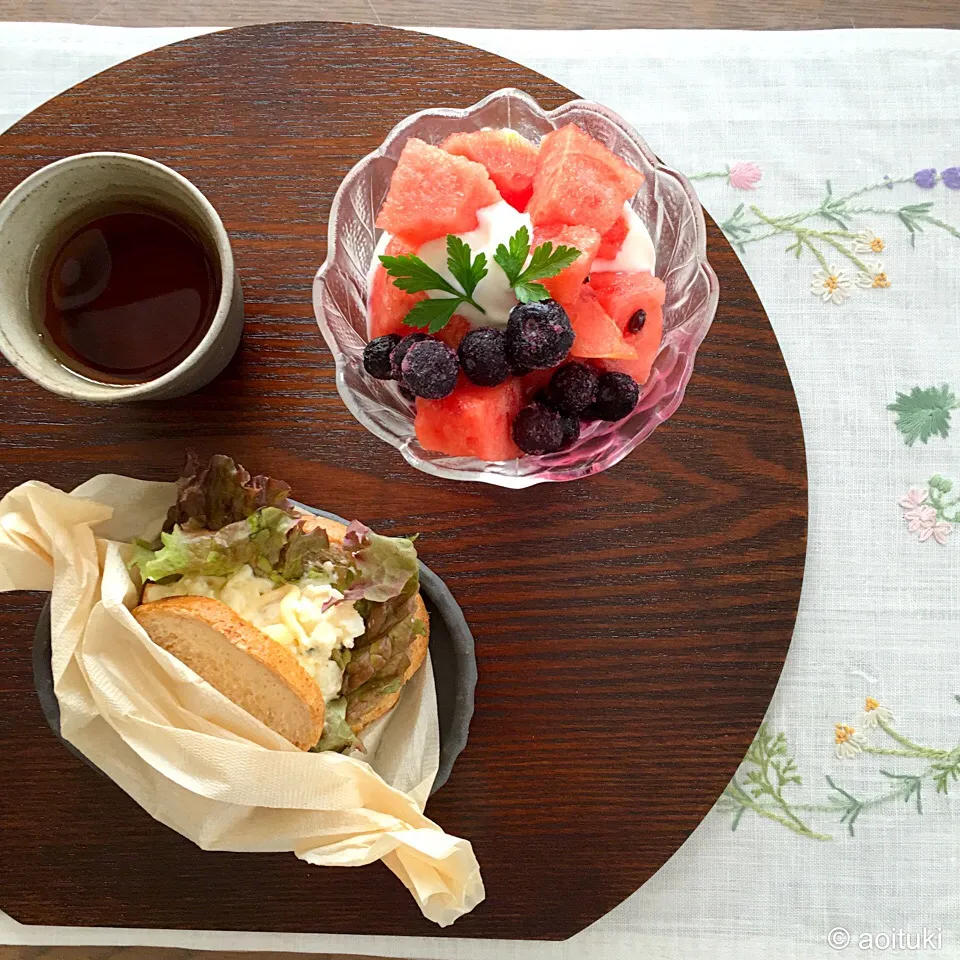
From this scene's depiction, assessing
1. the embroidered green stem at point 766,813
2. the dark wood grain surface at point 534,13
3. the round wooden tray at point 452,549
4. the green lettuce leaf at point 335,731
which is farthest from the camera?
the dark wood grain surface at point 534,13

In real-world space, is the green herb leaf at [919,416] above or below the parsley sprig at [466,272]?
below

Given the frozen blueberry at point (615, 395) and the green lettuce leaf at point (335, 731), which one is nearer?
the frozen blueberry at point (615, 395)

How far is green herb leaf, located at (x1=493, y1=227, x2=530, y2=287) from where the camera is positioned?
0.95 metres

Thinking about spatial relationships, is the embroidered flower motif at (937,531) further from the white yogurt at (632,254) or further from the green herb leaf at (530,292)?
the green herb leaf at (530,292)

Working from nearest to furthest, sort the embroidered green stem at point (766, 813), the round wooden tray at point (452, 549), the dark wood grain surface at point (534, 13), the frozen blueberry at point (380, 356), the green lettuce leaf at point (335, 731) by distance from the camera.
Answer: the frozen blueberry at point (380, 356)
the green lettuce leaf at point (335, 731)
the round wooden tray at point (452, 549)
the embroidered green stem at point (766, 813)
the dark wood grain surface at point (534, 13)

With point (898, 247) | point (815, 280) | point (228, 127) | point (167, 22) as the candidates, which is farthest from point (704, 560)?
point (167, 22)

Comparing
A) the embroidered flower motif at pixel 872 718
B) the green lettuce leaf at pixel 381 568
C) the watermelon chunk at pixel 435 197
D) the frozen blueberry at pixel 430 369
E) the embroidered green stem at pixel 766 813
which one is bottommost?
the embroidered green stem at pixel 766 813

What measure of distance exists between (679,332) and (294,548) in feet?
1.75

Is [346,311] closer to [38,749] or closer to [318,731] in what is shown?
[318,731]

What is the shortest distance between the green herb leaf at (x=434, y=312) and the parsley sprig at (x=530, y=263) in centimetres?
6

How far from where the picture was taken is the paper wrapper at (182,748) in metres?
1.10

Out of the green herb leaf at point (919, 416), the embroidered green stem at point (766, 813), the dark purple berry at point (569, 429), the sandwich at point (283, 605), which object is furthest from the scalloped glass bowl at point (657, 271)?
the embroidered green stem at point (766, 813)

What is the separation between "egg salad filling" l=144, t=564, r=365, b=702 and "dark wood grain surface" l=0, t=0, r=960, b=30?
102cm

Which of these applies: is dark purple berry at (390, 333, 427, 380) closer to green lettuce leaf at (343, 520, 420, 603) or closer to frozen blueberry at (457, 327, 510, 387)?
frozen blueberry at (457, 327, 510, 387)
